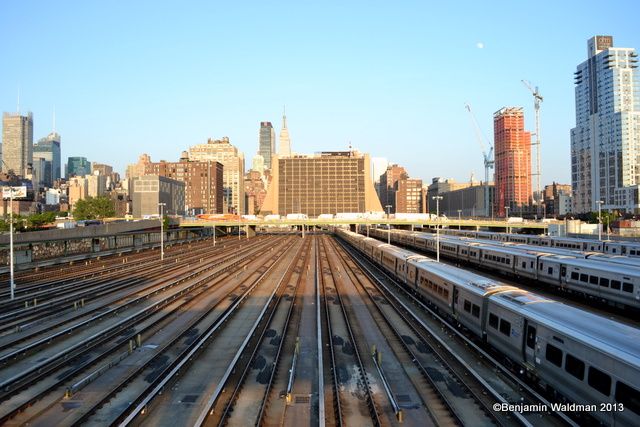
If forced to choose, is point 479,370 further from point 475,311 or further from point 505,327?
point 475,311

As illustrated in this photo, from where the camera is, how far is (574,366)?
13.7m

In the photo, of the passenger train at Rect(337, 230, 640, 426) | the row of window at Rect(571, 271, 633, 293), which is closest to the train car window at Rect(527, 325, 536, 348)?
the passenger train at Rect(337, 230, 640, 426)

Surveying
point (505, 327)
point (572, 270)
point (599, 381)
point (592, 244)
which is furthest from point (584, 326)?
point (592, 244)

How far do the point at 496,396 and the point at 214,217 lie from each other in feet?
447

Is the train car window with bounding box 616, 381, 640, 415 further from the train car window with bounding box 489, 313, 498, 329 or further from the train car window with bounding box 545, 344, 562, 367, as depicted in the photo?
the train car window with bounding box 489, 313, 498, 329

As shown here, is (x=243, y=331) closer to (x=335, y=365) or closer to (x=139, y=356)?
(x=139, y=356)

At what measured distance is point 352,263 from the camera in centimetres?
7000

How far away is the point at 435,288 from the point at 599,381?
53.5ft

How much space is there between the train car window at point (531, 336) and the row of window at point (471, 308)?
477 centimetres

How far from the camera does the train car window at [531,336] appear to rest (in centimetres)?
1595

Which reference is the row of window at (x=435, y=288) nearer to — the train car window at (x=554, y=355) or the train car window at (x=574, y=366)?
the train car window at (x=554, y=355)

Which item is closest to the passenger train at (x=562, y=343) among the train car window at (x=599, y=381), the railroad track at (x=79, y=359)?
the train car window at (x=599, y=381)

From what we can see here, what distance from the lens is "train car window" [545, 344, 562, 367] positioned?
47.5ft

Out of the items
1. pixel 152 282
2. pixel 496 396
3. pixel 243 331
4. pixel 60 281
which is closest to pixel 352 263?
pixel 152 282
